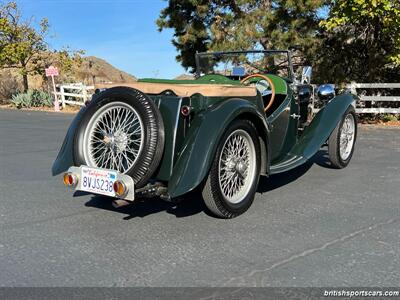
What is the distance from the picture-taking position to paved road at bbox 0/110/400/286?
2.94m

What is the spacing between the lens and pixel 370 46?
12172 mm

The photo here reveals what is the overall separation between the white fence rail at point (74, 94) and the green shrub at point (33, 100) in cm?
79

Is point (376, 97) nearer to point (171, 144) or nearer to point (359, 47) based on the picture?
point (359, 47)

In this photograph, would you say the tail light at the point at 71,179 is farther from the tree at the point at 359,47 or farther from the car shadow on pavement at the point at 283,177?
the tree at the point at 359,47

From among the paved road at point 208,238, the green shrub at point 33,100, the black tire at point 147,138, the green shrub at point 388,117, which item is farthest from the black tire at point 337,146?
the green shrub at point 33,100

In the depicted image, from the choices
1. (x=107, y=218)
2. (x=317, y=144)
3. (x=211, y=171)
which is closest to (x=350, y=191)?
(x=317, y=144)

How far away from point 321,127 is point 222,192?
6.92 feet

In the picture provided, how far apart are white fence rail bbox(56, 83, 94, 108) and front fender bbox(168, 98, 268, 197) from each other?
54.3ft

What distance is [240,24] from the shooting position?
41.5 ft

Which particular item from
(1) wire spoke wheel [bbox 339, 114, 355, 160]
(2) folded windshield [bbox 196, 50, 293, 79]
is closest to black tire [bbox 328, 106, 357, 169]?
(1) wire spoke wheel [bbox 339, 114, 355, 160]

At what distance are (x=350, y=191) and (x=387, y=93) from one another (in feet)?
29.1

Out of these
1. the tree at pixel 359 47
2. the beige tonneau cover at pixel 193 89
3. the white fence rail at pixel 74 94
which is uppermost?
the tree at pixel 359 47

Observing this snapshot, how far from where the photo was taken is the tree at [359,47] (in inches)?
427

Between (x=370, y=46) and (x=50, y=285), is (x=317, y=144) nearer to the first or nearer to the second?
(x=50, y=285)
